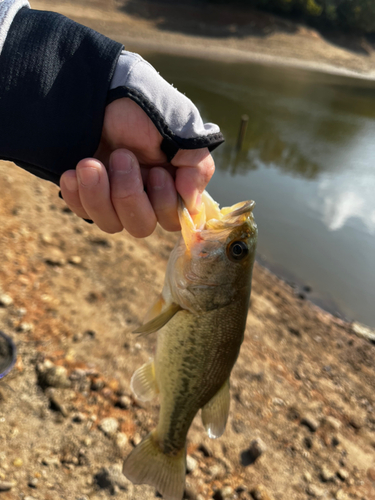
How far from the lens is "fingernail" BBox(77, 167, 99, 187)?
1794mm

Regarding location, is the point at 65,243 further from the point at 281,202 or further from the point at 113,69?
the point at 281,202

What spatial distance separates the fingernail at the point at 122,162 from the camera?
1866 mm

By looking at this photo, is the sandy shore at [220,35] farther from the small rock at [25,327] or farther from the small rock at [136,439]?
the small rock at [136,439]

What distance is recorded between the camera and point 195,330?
7.23 ft

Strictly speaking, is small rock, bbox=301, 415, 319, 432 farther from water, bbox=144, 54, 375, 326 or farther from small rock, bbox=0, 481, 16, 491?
water, bbox=144, 54, 375, 326

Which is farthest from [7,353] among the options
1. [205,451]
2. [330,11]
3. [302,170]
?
[330,11]

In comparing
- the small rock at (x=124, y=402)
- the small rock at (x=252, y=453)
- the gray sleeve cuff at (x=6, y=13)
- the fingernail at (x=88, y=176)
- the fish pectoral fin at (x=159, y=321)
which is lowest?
the small rock at (x=252, y=453)

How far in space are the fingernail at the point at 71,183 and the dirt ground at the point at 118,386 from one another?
2035 mm

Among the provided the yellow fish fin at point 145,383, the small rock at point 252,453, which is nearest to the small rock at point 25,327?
the yellow fish fin at point 145,383

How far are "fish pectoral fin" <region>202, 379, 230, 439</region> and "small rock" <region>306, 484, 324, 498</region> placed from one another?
196 cm

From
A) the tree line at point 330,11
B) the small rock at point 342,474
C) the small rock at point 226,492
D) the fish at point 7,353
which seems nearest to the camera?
the fish at point 7,353

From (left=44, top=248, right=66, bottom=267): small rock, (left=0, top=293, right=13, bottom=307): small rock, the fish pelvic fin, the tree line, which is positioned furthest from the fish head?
the tree line

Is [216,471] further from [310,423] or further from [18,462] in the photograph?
[18,462]

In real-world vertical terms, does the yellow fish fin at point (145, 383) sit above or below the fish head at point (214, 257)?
below
